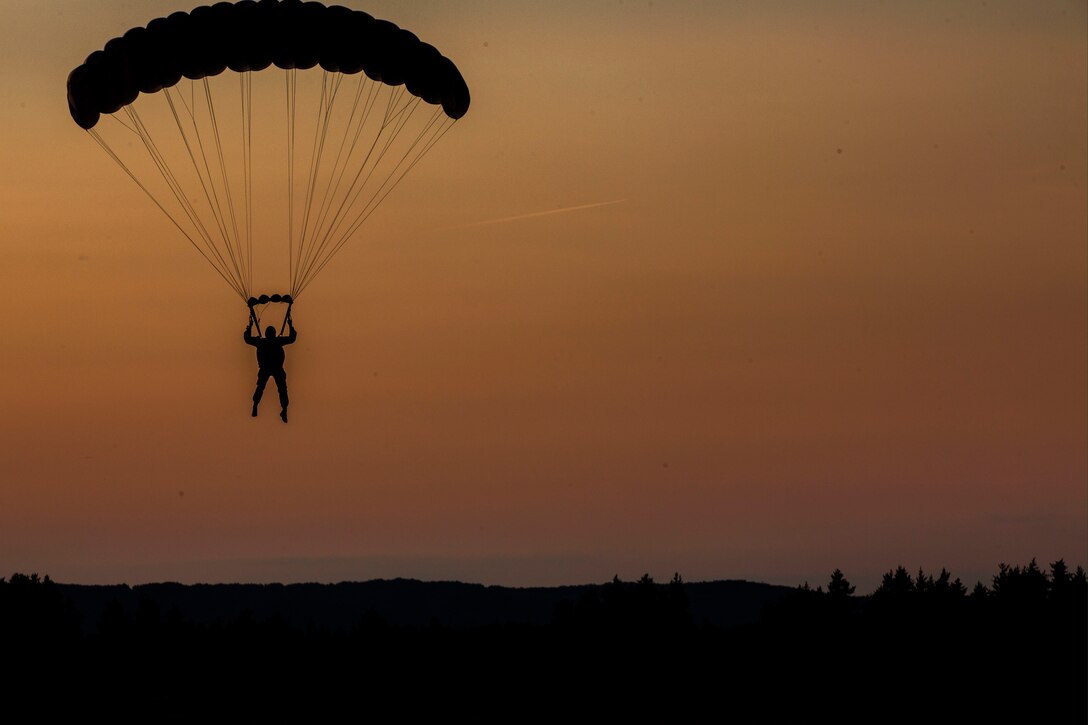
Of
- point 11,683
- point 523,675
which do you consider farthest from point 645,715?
point 11,683

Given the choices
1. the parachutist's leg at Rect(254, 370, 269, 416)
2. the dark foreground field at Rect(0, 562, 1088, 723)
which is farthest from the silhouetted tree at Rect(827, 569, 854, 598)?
the parachutist's leg at Rect(254, 370, 269, 416)

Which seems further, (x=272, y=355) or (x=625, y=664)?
(x=625, y=664)

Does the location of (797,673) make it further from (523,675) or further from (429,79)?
(429,79)

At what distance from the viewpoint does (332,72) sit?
4012 cm

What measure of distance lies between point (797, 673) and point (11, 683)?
47.7 metres

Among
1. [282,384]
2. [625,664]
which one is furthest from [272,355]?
[625,664]

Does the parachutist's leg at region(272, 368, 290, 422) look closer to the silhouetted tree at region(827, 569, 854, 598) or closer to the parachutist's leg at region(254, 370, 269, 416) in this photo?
the parachutist's leg at region(254, 370, 269, 416)

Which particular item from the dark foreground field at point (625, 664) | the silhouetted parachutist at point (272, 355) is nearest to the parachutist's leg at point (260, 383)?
the silhouetted parachutist at point (272, 355)

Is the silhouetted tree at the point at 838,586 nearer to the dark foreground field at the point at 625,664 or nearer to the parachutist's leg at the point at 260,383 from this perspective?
the dark foreground field at the point at 625,664

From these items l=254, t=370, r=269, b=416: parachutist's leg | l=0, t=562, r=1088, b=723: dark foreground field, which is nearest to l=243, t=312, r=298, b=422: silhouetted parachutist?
l=254, t=370, r=269, b=416: parachutist's leg

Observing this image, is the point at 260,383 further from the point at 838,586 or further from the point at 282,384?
the point at 838,586

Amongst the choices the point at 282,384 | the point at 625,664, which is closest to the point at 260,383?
the point at 282,384

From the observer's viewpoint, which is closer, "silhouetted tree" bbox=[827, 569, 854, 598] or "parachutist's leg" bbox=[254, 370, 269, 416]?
"parachutist's leg" bbox=[254, 370, 269, 416]

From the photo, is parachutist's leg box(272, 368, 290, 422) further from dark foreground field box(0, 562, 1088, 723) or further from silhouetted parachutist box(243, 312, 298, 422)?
dark foreground field box(0, 562, 1088, 723)
